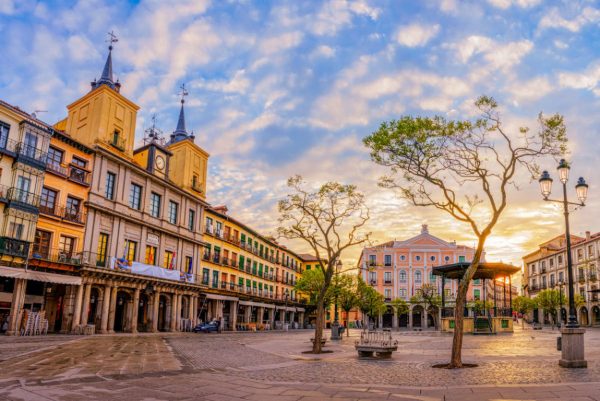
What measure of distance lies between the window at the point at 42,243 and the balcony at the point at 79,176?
11.9 ft

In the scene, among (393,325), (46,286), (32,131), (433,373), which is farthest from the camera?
(393,325)

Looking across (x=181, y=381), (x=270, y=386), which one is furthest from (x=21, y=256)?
(x=270, y=386)

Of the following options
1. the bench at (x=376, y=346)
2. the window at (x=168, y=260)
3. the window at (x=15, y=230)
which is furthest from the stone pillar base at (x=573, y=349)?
the window at (x=168, y=260)

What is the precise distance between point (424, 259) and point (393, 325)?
466 inches

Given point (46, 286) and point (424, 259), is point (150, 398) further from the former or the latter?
point (424, 259)

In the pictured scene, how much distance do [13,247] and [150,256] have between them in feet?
40.7

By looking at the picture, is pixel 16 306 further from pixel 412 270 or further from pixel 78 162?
pixel 412 270

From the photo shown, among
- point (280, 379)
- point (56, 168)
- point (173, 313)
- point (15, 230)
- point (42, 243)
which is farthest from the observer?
point (173, 313)

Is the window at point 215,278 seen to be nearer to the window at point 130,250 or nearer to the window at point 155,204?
the window at point 155,204

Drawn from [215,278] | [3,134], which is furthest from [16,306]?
[215,278]

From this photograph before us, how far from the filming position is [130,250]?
33.2 meters

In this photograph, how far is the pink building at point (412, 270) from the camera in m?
75.0

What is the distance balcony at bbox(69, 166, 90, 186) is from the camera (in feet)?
92.4

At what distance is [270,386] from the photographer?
30.3 feet
